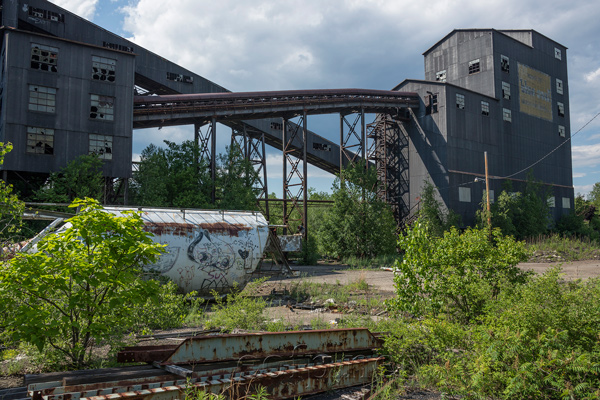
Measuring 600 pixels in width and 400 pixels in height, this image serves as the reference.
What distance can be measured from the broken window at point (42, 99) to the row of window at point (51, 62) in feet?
3.50

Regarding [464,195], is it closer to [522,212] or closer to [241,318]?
[522,212]

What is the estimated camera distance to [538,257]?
24.7m

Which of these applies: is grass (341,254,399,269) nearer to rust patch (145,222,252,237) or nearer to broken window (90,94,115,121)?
rust patch (145,222,252,237)

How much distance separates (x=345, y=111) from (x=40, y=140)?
65.5ft

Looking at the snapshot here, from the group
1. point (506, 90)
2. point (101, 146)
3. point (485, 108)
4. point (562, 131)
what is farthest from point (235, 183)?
point (562, 131)

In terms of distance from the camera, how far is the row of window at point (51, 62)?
20.5 meters

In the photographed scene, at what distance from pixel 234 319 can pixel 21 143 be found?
18115 millimetres

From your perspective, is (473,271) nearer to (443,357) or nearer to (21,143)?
(443,357)

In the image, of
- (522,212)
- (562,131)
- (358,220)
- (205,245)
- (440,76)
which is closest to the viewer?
(205,245)

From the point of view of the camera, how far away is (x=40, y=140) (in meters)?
20.2

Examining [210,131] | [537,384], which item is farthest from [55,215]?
[210,131]

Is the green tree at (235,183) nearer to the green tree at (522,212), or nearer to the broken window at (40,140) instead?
the broken window at (40,140)

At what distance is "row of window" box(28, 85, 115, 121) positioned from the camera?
20234 mm

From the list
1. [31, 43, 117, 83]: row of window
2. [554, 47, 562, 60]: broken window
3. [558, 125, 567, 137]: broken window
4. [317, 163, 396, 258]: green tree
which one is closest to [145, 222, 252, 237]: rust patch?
[31, 43, 117, 83]: row of window
